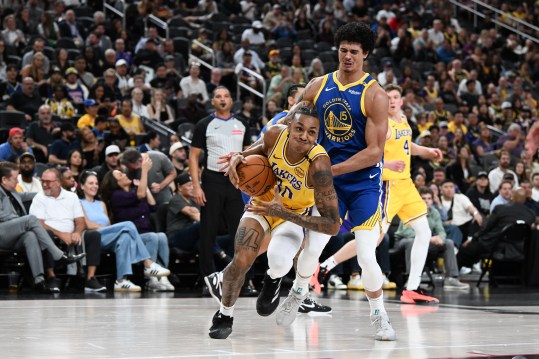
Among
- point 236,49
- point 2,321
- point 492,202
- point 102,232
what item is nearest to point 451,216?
point 492,202

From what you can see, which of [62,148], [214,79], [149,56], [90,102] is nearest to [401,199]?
[62,148]

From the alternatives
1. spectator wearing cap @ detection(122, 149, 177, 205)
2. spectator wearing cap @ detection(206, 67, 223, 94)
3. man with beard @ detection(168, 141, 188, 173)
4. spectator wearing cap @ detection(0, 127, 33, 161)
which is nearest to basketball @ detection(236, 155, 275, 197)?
spectator wearing cap @ detection(122, 149, 177, 205)

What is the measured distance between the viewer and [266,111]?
55.7 feet

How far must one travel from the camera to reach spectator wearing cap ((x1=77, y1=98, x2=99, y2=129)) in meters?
13.9

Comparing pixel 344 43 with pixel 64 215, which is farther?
pixel 64 215

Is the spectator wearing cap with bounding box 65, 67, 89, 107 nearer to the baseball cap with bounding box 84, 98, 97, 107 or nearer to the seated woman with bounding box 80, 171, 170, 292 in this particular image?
the baseball cap with bounding box 84, 98, 97, 107

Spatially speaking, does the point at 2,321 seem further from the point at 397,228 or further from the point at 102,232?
the point at 397,228

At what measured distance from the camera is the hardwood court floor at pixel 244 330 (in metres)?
5.48

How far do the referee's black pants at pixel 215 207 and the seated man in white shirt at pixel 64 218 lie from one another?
1434mm

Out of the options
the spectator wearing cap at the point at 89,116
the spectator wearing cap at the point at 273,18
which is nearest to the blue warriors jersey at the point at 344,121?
the spectator wearing cap at the point at 89,116

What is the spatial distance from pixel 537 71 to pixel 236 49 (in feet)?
27.0

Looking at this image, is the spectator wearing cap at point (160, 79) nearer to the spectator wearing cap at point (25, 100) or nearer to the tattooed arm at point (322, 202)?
the spectator wearing cap at point (25, 100)

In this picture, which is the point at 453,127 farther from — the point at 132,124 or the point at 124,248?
the point at 124,248

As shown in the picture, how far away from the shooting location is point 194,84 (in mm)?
16766
